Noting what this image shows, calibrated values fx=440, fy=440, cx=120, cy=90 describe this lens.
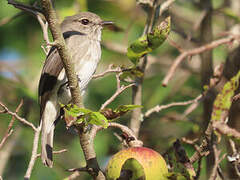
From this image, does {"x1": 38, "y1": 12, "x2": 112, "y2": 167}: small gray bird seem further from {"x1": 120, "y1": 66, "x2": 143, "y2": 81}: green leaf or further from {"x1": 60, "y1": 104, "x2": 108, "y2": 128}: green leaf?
{"x1": 60, "y1": 104, "x2": 108, "y2": 128}: green leaf

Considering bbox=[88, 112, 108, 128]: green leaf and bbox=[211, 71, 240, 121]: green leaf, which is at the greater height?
bbox=[211, 71, 240, 121]: green leaf

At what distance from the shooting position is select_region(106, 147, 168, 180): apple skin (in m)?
2.09

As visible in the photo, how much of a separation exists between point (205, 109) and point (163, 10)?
944 mm

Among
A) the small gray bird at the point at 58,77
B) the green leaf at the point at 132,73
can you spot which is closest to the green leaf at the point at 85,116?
the green leaf at the point at 132,73

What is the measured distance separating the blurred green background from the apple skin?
1709mm

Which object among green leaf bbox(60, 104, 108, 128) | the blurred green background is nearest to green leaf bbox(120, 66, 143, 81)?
green leaf bbox(60, 104, 108, 128)

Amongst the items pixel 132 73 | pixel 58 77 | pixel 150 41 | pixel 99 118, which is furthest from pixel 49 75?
pixel 99 118

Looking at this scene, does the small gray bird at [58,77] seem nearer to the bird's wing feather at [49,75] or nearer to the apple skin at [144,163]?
the bird's wing feather at [49,75]

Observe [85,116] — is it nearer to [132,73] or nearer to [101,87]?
[132,73]

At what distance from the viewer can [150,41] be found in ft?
8.02

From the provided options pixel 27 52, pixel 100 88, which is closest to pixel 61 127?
pixel 100 88

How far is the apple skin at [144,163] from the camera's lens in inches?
82.4

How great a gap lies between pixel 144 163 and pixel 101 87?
2987mm

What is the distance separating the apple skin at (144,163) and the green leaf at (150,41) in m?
0.62
